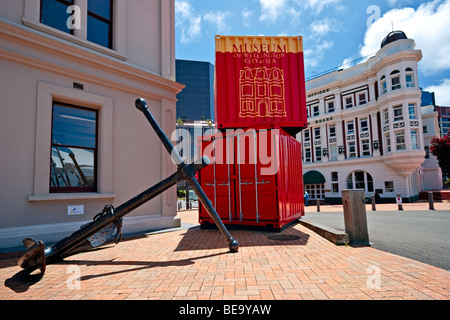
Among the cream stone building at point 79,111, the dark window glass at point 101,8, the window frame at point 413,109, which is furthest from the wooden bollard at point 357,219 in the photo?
the window frame at point 413,109

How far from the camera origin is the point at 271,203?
20.4 ft

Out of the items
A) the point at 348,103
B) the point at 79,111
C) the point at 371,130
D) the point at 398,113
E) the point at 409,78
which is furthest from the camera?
the point at 348,103

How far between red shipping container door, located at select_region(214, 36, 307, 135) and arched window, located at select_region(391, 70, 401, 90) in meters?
22.3

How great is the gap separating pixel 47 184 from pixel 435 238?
838cm

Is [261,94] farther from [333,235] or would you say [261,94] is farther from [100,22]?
[100,22]

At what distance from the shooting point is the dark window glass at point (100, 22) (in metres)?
6.55

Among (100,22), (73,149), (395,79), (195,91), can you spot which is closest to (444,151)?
(395,79)

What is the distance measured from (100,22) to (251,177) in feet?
19.3

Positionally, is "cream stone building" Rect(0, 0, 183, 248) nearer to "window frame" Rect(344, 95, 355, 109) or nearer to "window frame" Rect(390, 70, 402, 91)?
"window frame" Rect(390, 70, 402, 91)

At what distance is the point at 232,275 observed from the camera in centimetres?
318

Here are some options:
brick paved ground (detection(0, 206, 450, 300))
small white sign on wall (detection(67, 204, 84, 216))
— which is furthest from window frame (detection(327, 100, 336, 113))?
small white sign on wall (detection(67, 204, 84, 216))

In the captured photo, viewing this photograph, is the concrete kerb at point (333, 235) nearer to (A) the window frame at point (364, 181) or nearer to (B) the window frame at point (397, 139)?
(B) the window frame at point (397, 139)

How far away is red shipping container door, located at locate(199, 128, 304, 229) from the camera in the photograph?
6.21 metres

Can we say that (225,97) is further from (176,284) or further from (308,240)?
(176,284)
